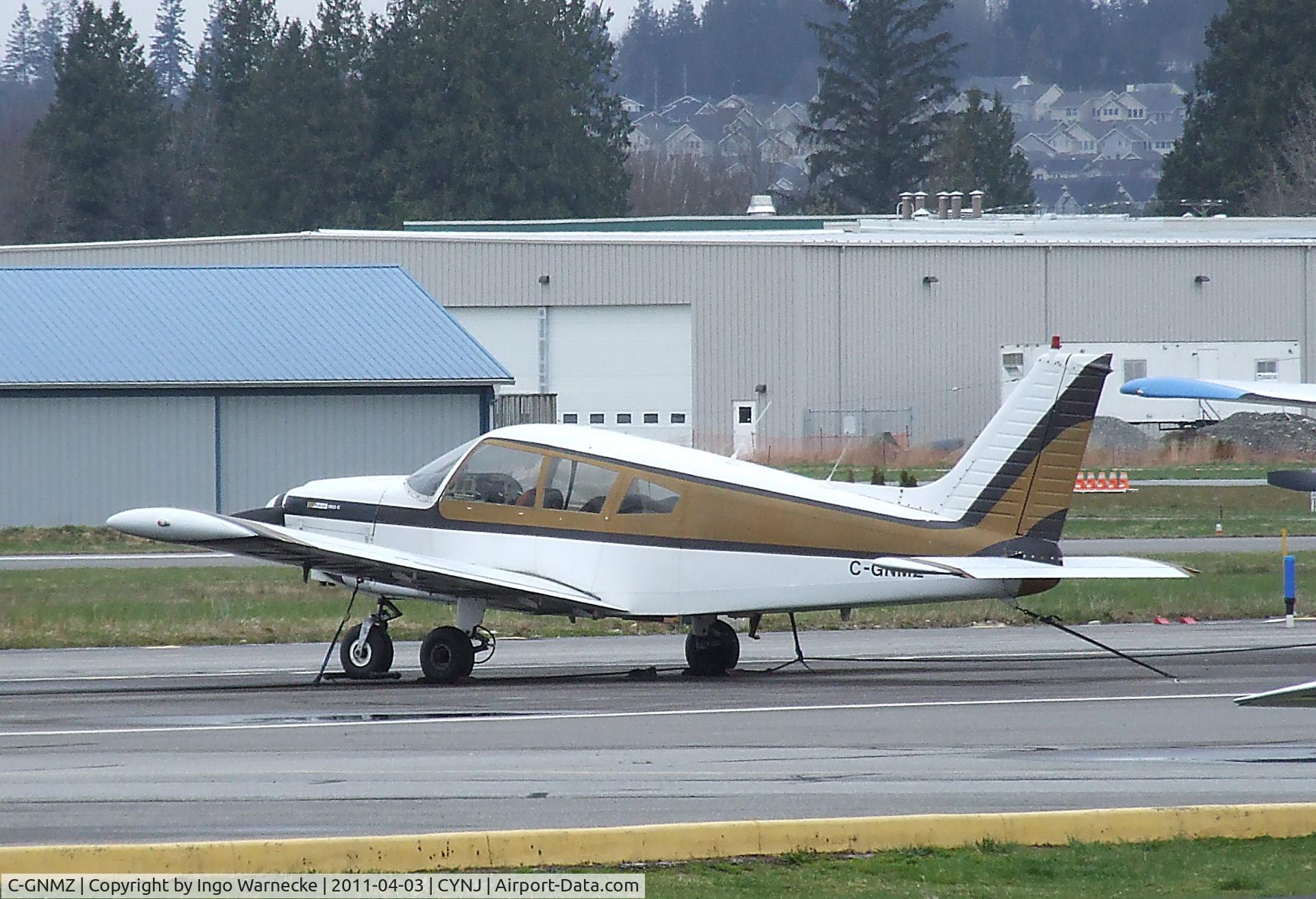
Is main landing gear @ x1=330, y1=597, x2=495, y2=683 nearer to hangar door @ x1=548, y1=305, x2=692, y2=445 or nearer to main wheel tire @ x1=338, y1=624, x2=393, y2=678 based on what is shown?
main wheel tire @ x1=338, y1=624, x2=393, y2=678

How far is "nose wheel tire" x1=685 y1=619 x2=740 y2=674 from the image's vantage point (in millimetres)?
17000

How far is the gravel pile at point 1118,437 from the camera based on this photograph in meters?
49.8

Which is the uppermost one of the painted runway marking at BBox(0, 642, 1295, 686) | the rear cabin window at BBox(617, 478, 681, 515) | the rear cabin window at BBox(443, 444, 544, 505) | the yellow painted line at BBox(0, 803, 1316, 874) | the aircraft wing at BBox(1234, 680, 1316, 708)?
the rear cabin window at BBox(443, 444, 544, 505)

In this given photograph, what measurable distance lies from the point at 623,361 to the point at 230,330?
57.1 ft

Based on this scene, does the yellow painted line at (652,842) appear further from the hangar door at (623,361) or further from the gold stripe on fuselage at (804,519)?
the hangar door at (623,361)

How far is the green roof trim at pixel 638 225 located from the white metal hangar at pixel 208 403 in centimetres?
3059

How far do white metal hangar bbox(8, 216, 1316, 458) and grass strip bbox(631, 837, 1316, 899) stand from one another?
43.0 metres

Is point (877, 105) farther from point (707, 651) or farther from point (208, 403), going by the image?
point (707, 651)

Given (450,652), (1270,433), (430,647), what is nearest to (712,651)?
(450,652)

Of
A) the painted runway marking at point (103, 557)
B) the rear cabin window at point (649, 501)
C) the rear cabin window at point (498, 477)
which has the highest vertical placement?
the rear cabin window at point (498, 477)

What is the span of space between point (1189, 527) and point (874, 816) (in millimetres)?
26546

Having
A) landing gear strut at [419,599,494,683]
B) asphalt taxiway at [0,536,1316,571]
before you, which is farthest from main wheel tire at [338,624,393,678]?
asphalt taxiway at [0,536,1316,571]

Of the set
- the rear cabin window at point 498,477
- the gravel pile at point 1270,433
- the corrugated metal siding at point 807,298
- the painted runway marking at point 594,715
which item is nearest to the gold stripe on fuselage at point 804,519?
the rear cabin window at point 498,477

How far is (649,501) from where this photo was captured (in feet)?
53.6
